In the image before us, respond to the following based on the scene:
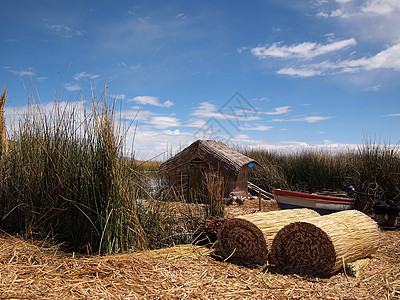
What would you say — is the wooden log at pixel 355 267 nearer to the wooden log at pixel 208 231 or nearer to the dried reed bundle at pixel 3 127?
the wooden log at pixel 208 231

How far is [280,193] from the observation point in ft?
28.5

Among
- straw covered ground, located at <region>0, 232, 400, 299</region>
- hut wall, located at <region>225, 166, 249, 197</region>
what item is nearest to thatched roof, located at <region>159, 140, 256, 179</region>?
hut wall, located at <region>225, 166, 249, 197</region>

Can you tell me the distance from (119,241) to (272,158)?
537 inches

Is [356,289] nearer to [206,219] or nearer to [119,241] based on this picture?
[206,219]

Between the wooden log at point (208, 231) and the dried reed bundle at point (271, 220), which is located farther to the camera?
the wooden log at point (208, 231)

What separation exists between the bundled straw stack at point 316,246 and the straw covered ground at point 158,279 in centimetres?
17

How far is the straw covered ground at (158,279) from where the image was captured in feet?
9.42

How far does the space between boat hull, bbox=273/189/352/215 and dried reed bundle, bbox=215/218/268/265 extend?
4548mm

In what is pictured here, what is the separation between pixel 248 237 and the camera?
402 cm

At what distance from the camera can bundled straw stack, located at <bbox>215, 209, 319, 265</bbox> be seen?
394cm

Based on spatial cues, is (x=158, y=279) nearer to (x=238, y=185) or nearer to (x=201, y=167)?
(x=201, y=167)

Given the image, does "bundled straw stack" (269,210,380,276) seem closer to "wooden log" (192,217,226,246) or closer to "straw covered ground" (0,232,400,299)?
"straw covered ground" (0,232,400,299)

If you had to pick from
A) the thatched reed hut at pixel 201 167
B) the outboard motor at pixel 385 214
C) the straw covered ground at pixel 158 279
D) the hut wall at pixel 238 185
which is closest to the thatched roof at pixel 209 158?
the thatched reed hut at pixel 201 167

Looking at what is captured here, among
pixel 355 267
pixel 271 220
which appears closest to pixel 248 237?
pixel 271 220
